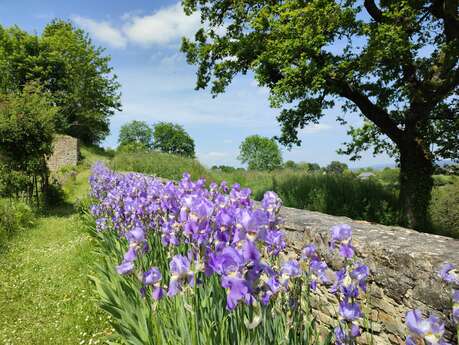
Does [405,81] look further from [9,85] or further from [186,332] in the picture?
[9,85]

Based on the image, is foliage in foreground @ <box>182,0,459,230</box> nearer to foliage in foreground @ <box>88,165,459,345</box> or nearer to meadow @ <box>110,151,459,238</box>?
meadow @ <box>110,151,459,238</box>

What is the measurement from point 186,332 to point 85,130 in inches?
1267

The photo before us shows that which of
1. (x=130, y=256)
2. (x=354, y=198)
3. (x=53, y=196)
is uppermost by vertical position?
(x=130, y=256)

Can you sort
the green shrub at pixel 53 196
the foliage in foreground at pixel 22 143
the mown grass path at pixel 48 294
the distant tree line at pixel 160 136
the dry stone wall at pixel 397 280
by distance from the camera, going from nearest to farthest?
the dry stone wall at pixel 397 280
the mown grass path at pixel 48 294
the foliage in foreground at pixel 22 143
the green shrub at pixel 53 196
the distant tree line at pixel 160 136

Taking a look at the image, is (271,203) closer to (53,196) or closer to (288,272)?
(288,272)

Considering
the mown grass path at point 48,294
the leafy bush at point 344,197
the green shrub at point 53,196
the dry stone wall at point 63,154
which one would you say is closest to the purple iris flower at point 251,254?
the mown grass path at point 48,294

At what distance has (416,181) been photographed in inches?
327

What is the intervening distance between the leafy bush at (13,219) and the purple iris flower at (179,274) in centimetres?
757

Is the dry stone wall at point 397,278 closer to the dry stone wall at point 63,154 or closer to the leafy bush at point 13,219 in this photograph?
the leafy bush at point 13,219

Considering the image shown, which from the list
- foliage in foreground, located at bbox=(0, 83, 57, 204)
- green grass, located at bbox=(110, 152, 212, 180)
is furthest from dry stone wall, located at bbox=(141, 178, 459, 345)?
foliage in foreground, located at bbox=(0, 83, 57, 204)

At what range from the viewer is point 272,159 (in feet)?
192

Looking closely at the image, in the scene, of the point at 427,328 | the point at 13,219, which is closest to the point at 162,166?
the point at 13,219

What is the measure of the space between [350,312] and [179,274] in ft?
2.50

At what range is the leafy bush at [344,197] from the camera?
821cm
